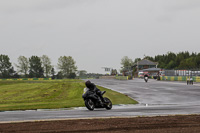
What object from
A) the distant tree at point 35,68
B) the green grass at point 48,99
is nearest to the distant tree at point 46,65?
the distant tree at point 35,68

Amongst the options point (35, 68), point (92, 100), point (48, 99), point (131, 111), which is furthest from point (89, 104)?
point (35, 68)

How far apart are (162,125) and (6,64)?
18678 centimetres

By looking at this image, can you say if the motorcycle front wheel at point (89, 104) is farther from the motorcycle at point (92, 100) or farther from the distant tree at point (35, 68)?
the distant tree at point (35, 68)

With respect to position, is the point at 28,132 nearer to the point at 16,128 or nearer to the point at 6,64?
the point at 16,128

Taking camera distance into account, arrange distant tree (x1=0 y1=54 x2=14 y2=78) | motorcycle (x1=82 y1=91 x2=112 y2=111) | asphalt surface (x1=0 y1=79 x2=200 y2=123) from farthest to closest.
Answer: distant tree (x1=0 y1=54 x2=14 y2=78), motorcycle (x1=82 y1=91 x2=112 y2=111), asphalt surface (x1=0 y1=79 x2=200 y2=123)

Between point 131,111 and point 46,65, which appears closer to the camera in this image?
point 131,111

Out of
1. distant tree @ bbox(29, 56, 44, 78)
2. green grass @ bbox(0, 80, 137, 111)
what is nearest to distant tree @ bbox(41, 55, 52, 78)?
distant tree @ bbox(29, 56, 44, 78)

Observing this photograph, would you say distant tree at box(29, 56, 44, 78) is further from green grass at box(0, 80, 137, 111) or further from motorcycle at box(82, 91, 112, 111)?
motorcycle at box(82, 91, 112, 111)

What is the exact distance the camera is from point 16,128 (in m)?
8.63

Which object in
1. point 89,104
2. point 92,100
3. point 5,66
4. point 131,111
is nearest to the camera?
point 131,111

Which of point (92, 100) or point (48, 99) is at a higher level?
point (92, 100)

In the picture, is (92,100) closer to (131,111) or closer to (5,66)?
(131,111)

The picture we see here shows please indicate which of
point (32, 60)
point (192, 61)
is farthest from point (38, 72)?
point (192, 61)

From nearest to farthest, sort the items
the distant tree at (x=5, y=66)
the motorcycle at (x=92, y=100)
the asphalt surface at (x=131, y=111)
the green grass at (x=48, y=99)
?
the asphalt surface at (x=131, y=111) → the motorcycle at (x=92, y=100) → the green grass at (x=48, y=99) → the distant tree at (x=5, y=66)
